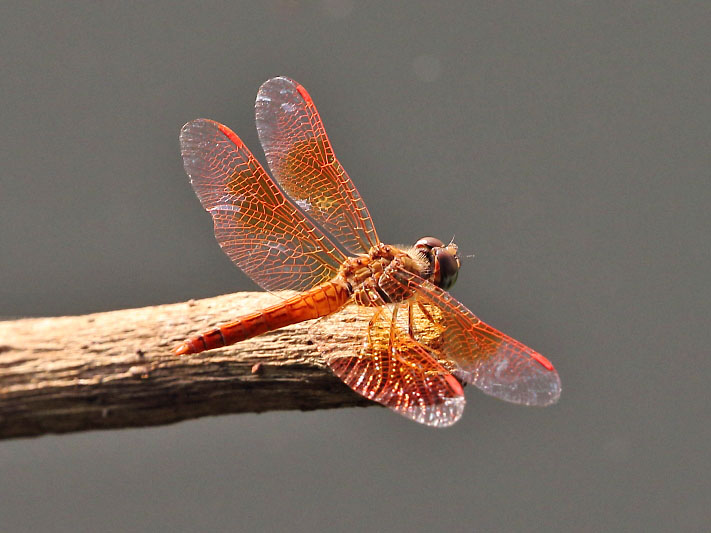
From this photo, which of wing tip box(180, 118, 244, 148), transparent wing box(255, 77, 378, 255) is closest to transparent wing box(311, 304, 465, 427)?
transparent wing box(255, 77, 378, 255)

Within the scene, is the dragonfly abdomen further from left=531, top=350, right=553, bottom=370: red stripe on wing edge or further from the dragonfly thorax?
left=531, top=350, right=553, bottom=370: red stripe on wing edge

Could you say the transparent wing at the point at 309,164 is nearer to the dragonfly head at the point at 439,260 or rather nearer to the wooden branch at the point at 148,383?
the dragonfly head at the point at 439,260

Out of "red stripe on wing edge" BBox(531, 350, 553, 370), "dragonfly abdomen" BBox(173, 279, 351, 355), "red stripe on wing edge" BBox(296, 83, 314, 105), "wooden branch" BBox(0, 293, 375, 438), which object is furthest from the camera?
"red stripe on wing edge" BBox(296, 83, 314, 105)

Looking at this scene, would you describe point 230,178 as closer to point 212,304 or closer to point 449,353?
point 212,304

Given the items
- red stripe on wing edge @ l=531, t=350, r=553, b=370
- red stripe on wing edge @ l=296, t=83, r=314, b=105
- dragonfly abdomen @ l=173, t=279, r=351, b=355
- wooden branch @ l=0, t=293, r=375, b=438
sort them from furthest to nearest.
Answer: red stripe on wing edge @ l=296, t=83, r=314, b=105, wooden branch @ l=0, t=293, r=375, b=438, dragonfly abdomen @ l=173, t=279, r=351, b=355, red stripe on wing edge @ l=531, t=350, r=553, b=370

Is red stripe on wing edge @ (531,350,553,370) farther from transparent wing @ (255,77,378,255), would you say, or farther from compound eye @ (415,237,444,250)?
transparent wing @ (255,77,378,255)

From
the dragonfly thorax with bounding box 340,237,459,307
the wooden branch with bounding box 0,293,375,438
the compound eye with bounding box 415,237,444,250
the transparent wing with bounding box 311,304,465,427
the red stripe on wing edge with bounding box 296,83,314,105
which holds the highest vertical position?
the red stripe on wing edge with bounding box 296,83,314,105

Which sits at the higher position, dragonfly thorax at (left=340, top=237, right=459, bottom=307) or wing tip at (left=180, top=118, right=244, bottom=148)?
wing tip at (left=180, top=118, right=244, bottom=148)

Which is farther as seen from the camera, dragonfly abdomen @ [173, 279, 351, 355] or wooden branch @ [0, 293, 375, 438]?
wooden branch @ [0, 293, 375, 438]
